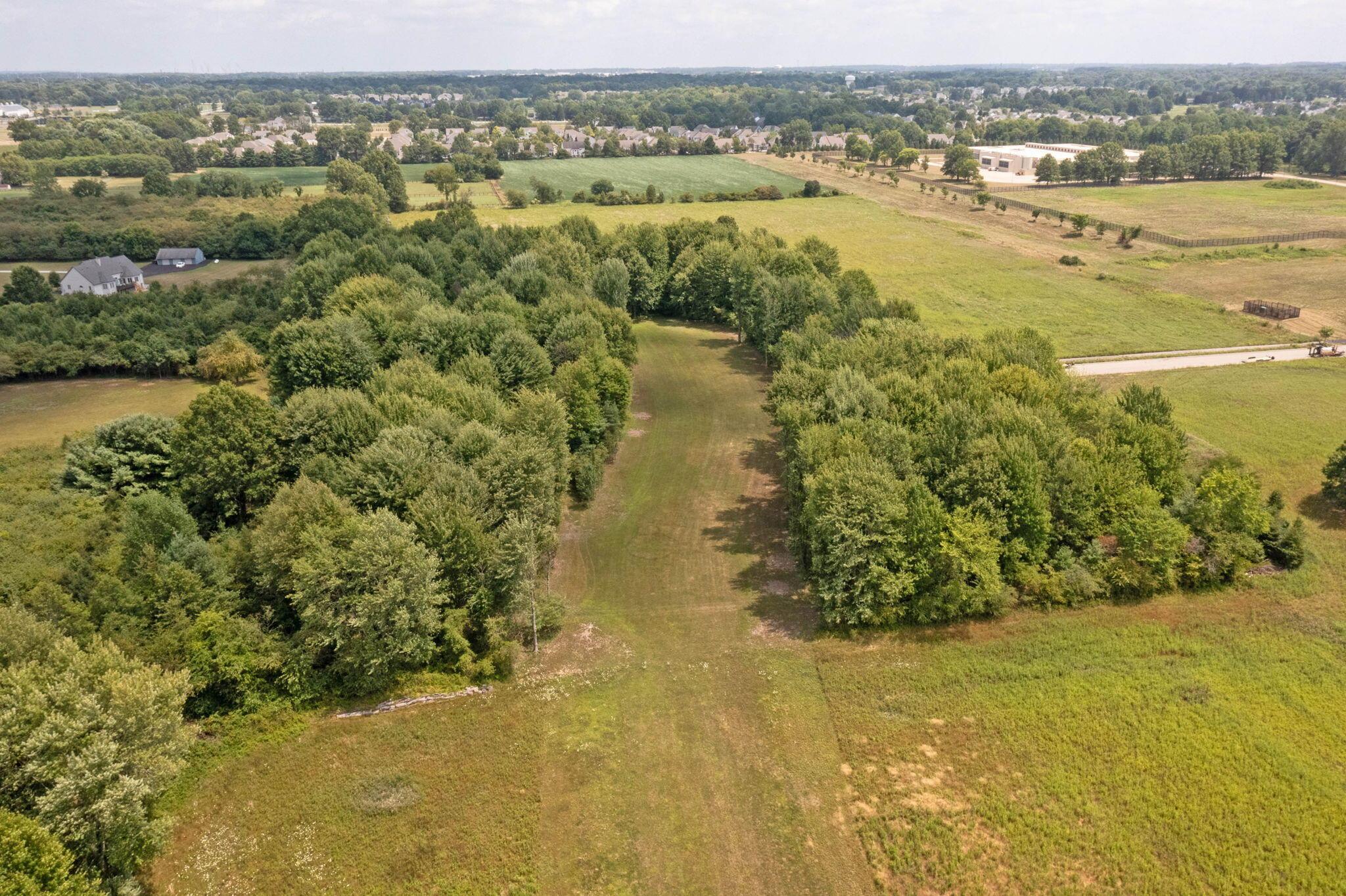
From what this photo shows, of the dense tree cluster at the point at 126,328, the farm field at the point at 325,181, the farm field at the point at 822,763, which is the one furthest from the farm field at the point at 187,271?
the farm field at the point at 822,763

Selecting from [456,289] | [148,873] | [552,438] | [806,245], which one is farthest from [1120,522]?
[456,289]

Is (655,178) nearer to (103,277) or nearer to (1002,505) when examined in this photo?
(103,277)

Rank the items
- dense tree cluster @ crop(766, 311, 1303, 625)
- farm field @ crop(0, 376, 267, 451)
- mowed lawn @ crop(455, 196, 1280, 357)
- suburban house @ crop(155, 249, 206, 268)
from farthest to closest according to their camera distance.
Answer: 1. suburban house @ crop(155, 249, 206, 268)
2. mowed lawn @ crop(455, 196, 1280, 357)
3. farm field @ crop(0, 376, 267, 451)
4. dense tree cluster @ crop(766, 311, 1303, 625)

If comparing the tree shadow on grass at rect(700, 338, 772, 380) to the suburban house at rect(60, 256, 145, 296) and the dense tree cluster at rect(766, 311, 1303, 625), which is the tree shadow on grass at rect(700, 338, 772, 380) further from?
the suburban house at rect(60, 256, 145, 296)

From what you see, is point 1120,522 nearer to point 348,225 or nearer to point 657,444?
point 657,444

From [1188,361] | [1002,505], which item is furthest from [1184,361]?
[1002,505]

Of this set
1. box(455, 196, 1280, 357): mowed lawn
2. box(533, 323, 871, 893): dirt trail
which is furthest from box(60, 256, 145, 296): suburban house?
box(533, 323, 871, 893): dirt trail

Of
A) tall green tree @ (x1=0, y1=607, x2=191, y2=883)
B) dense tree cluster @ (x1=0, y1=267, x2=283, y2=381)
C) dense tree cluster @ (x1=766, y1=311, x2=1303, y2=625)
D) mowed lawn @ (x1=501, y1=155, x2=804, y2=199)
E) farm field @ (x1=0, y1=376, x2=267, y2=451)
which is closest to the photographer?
tall green tree @ (x1=0, y1=607, x2=191, y2=883)
